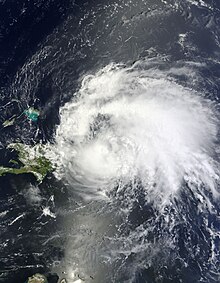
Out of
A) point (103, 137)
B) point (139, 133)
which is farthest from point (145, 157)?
point (103, 137)

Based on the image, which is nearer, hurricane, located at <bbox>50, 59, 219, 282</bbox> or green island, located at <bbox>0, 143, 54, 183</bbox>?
hurricane, located at <bbox>50, 59, 219, 282</bbox>

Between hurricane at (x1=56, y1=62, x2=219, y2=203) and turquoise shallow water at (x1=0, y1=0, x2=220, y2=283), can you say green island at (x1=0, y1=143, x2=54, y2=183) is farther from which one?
hurricane at (x1=56, y1=62, x2=219, y2=203)

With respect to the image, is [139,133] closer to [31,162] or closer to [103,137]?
[103,137]

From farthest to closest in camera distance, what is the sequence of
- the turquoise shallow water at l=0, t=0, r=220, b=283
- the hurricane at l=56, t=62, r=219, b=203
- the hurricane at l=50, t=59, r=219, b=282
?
the hurricane at l=56, t=62, r=219, b=203 < the hurricane at l=50, t=59, r=219, b=282 < the turquoise shallow water at l=0, t=0, r=220, b=283

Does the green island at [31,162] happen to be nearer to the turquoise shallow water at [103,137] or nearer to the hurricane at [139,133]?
the turquoise shallow water at [103,137]

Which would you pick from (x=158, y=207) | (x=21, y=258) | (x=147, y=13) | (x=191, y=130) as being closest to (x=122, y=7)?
(x=147, y=13)

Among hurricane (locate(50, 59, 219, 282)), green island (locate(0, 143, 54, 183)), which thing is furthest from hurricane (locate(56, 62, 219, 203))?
green island (locate(0, 143, 54, 183))

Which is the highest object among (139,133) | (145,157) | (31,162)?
(31,162)

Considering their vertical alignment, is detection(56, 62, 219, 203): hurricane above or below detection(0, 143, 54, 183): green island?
below

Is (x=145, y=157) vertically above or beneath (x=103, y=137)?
beneath

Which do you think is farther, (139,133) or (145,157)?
(139,133)
